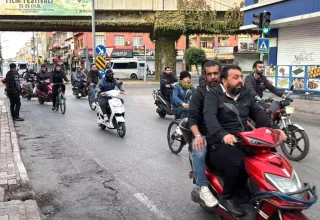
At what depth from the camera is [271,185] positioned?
3.29 meters

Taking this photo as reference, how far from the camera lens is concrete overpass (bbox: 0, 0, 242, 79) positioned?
32.2m

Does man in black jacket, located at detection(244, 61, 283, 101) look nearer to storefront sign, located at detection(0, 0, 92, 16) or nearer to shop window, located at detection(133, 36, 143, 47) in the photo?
storefront sign, located at detection(0, 0, 92, 16)

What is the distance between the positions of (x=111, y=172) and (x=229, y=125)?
3.07 m

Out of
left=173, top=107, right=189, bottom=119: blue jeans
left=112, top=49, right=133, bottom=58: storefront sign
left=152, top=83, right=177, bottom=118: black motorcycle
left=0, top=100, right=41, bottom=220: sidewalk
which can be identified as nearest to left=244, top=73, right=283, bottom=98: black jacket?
left=173, top=107, right=189, bottom=119: blue jeans

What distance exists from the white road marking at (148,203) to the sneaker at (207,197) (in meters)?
0.66

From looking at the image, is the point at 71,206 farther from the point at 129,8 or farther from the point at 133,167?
the point at 129,8

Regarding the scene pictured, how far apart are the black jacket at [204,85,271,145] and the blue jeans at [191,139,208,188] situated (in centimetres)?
15

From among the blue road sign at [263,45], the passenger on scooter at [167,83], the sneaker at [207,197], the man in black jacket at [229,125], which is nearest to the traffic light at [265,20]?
the blue road sign at [263,45]

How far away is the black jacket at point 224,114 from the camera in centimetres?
395

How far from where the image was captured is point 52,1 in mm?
30828

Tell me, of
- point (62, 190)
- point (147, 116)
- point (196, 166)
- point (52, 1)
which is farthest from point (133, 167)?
point (52, 1)

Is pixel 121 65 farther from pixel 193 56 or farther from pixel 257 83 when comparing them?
pixel 257 83

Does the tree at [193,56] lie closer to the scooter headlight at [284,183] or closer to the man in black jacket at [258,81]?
the man in black jacket at [258,81]

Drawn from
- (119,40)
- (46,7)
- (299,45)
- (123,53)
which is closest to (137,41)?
(119,40)
